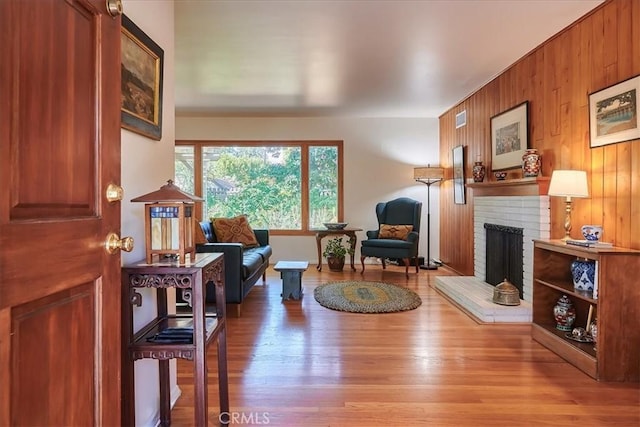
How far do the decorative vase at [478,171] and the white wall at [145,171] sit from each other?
11.9 feet

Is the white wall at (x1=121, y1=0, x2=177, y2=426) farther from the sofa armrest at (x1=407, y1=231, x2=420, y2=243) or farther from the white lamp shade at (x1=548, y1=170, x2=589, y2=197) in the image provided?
the sofa armrest at (x1=407, y1=231, x2=420, y2=243)

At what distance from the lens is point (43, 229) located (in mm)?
799

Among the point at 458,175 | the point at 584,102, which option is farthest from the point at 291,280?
the point at 584,102

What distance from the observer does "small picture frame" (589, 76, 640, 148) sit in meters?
2.33

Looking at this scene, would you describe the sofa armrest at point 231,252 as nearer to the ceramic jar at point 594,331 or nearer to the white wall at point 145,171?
the white wall at point 145,171

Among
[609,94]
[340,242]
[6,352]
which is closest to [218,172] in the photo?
[340,242]

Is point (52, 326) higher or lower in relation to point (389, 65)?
lower

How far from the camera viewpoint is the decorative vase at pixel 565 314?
2701 millimetres

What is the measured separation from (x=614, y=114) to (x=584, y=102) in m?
0.35

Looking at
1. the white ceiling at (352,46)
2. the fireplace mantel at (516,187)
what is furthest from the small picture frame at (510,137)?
the white ceiling at (352,46)

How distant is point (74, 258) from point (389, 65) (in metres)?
3.53

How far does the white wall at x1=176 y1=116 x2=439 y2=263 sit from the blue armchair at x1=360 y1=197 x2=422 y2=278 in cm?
42

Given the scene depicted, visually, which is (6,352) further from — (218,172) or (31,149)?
(218,172)

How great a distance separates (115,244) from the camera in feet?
3.46
